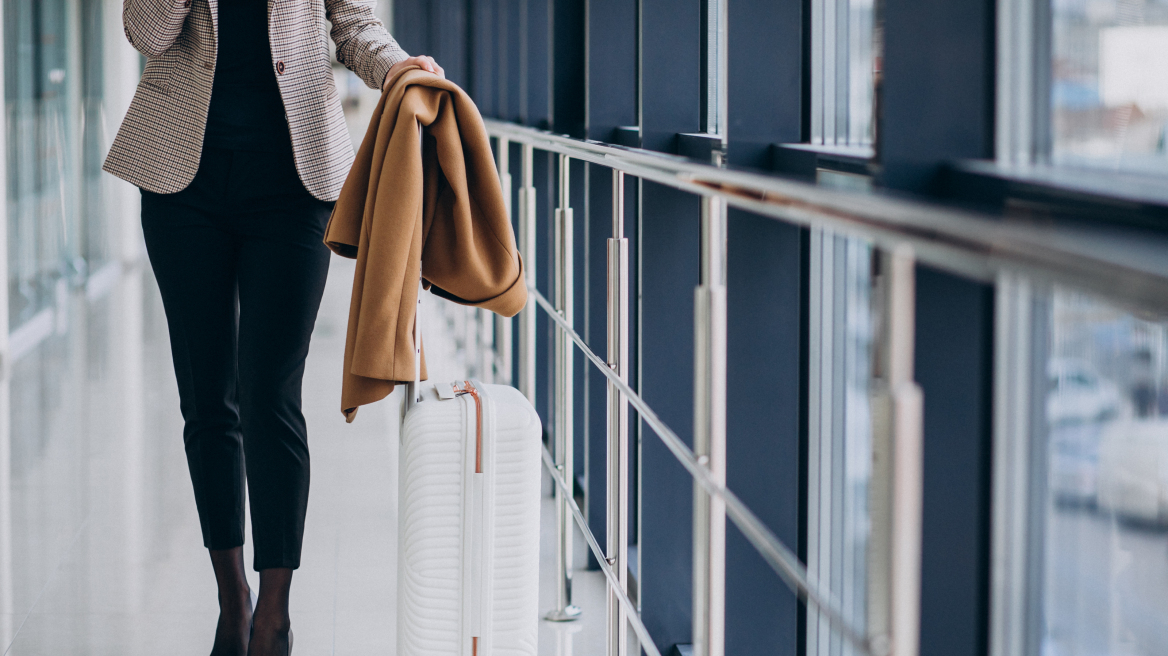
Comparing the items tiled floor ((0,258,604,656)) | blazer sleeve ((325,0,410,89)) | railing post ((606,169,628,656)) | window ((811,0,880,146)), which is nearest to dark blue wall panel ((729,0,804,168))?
window ((811,0,880,146))

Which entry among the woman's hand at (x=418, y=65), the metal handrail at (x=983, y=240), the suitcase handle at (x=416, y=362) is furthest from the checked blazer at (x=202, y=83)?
the metal handrail at (x=983, y=240)

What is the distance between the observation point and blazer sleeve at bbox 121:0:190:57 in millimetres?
1344

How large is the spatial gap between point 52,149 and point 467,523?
461cm

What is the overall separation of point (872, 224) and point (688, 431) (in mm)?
968

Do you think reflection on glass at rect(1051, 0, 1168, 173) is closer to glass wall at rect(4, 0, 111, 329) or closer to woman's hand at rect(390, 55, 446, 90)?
woman's hand at rect(390, 55, 446, 90)

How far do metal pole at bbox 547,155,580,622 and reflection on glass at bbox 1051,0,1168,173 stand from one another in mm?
955

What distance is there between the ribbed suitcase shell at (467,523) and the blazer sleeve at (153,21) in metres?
0.59

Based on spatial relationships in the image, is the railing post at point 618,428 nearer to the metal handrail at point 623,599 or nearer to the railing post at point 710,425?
the metal handrail at point 623,599

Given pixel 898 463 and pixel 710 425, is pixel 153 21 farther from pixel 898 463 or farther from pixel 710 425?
pixel 898 463

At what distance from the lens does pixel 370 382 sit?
1189 millimetres

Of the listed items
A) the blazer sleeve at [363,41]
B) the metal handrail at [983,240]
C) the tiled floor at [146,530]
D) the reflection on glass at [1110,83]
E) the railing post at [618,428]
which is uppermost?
the blazer sleeve at [363,41]

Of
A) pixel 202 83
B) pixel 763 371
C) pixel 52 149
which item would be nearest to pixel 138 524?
pixel 202 83

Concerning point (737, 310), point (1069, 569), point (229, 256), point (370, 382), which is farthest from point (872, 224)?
point (229, 256)

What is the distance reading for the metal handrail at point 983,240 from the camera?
379mm
